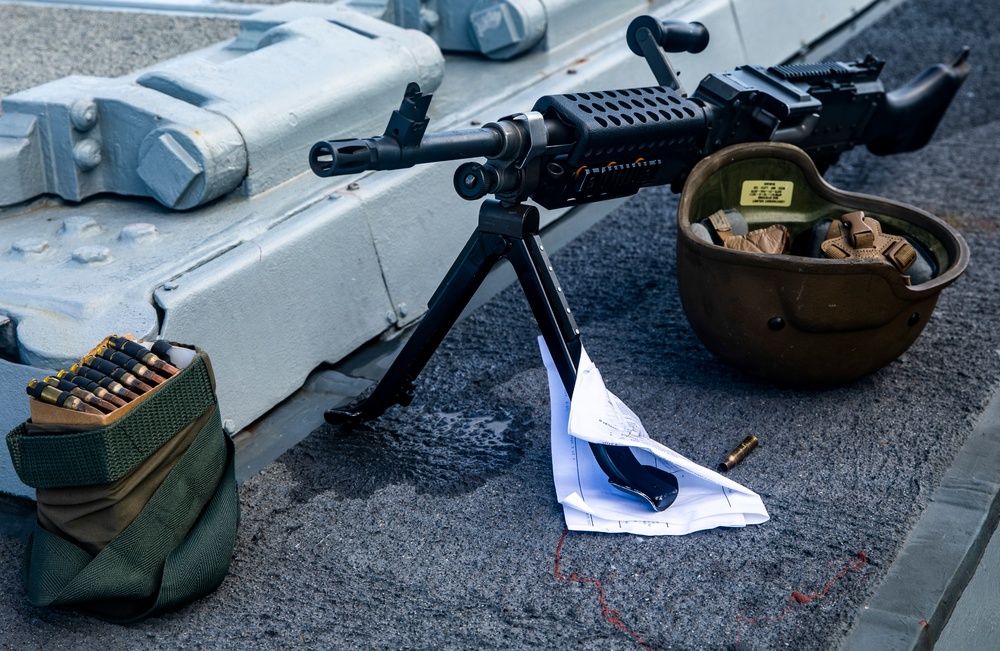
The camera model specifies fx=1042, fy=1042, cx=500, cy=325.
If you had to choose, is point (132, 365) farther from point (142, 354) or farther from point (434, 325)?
point (434, 325)

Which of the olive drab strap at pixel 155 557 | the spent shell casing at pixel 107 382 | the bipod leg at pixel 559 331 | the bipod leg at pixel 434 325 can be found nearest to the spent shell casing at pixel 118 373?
the spent shell casing at pixel 107 382

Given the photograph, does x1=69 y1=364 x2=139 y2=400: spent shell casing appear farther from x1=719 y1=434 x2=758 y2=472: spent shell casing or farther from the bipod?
x1=719 y1=434 x2=758 y2=472: spent shell casing

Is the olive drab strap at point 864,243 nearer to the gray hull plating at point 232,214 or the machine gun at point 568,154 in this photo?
the machine gun at point 568,154

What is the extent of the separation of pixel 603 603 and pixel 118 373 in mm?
963

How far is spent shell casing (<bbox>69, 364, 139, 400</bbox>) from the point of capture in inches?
71.4

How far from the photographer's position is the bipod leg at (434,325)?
2.17 m

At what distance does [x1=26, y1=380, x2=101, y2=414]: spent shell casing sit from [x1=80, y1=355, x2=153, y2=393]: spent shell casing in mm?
93

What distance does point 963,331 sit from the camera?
2.75 m

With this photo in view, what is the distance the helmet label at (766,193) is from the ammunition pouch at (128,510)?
4.80 feet

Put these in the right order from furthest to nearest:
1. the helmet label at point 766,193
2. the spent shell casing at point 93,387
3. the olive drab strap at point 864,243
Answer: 1. the helmet label at point 766,193
2. the olive drab strap at point 864,243
3. the spent shell casing at point 93,387

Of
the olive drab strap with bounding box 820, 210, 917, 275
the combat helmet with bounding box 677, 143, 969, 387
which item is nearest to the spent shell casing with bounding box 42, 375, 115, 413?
the combat helmet with bounding box 677, 143, 969, 387

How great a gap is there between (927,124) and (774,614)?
213 centimetres

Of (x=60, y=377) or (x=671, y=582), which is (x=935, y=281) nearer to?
(x=671, y=582)

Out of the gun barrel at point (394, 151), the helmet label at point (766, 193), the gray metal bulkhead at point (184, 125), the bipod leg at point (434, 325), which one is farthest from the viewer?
the helmet label at point (766, 193)
